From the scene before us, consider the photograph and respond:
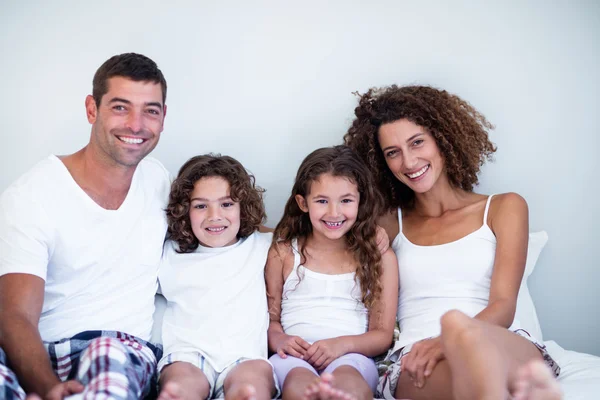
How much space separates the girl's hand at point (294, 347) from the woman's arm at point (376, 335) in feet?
0.07

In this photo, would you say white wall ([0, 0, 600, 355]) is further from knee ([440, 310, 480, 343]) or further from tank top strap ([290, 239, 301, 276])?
knee ([440, 310, 480, 343])

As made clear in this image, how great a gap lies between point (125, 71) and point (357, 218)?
2.90 ft

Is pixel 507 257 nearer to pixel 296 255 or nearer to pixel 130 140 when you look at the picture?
pixel 296 255

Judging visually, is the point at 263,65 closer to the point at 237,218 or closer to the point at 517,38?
the point at 237,218

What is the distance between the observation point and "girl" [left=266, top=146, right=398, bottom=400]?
185 centimetres

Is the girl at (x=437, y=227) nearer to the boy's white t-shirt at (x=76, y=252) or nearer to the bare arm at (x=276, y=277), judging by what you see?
the bare arm at (x=276, y=277)

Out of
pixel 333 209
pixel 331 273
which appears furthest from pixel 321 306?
pixel 333 209

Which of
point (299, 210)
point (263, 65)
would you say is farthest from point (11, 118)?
point (299, 210)

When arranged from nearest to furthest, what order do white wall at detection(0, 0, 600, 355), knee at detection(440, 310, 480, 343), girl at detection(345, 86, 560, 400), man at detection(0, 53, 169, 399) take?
knee at detection(440, 310, 480, 343)
man at detection(0, 53, 169, 399)
girl at detection(345, 86, 560, 400)
white wall at detection(0, 0, 600, 355)

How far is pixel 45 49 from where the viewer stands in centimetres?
233

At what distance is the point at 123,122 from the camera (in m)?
1.76

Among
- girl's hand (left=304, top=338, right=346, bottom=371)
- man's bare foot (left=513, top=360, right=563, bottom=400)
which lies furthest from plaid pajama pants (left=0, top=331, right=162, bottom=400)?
man's bare foot (left=513, top=360, right=563, bottom=400)

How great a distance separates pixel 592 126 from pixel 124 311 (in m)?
1.87

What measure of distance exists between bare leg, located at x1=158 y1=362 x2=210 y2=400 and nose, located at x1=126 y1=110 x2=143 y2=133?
704 millimetres
